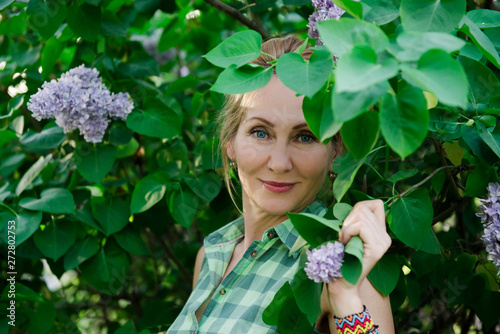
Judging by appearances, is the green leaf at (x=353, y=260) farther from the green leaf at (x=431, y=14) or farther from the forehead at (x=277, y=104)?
the forehead at (x=277, y=104)

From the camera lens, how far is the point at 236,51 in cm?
98

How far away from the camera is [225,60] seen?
959 millimetres

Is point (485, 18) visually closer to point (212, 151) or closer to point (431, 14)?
point (431, 14)

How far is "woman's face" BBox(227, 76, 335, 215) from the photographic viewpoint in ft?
4.46

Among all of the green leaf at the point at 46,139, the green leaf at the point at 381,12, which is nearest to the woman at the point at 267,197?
the green leaf at the point at 381,12

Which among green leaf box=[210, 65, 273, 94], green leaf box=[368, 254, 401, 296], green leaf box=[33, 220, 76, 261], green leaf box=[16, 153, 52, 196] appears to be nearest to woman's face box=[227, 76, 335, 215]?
green leaf box=[368, 254, 401, 296]

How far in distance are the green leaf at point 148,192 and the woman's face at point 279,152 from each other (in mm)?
452

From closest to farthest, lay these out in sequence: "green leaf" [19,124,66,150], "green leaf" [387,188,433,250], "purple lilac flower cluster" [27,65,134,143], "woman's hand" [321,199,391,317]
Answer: "woman's hand" [321,199,391,317]
"green leaf" [387,188,433,250]
"purple lilac flower cluster" [27,65,134,143]
"green leaf" [19,124,66,150]

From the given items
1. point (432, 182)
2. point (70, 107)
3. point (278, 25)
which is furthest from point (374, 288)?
point (278, 25)

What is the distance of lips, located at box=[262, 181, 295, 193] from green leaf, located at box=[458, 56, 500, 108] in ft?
1.55

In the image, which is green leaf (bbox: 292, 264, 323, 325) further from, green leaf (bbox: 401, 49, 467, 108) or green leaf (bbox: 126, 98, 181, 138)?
green leaf (bbox: 126, 98, 181, 138)

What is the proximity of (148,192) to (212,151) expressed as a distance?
0.25 meters

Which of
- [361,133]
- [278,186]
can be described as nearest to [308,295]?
[361,133]

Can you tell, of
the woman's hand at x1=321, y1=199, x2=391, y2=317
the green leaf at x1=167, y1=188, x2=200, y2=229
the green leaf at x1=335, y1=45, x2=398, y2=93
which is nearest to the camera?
the green leaf at x1=335, y1=45, x2=398, y2=93
